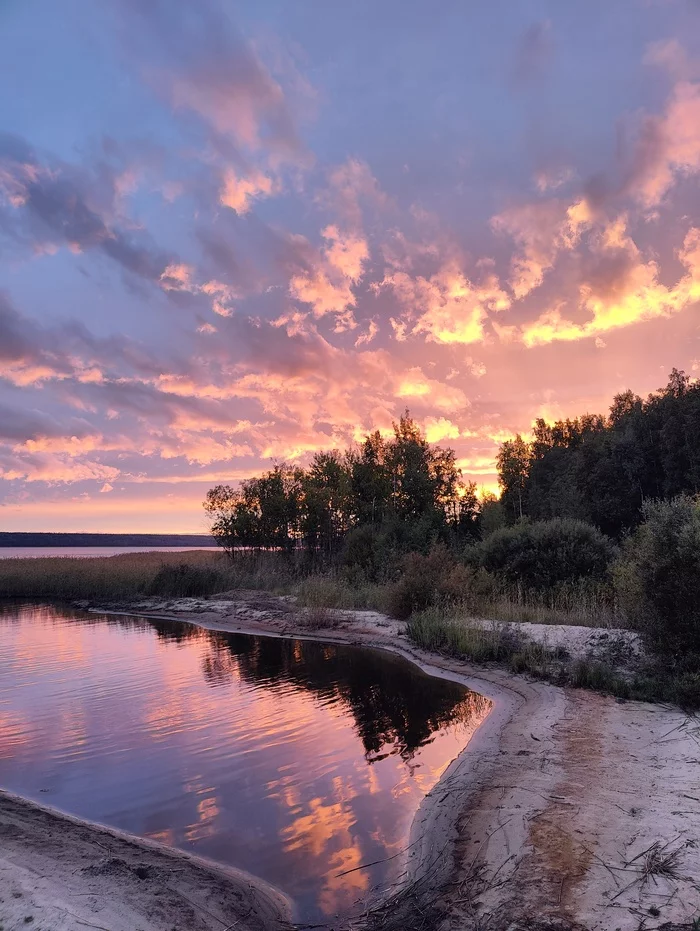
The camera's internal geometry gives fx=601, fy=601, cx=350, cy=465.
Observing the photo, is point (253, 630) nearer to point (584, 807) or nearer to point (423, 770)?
point (423, 770)

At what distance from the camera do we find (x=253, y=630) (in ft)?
82.3

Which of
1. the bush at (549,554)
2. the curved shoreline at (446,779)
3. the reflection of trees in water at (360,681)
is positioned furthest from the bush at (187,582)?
the curved shoreline at (446,779)

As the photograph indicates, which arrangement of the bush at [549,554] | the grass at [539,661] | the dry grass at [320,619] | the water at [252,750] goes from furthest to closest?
1. the dry grass at [320,619]
2. the bush at [549,554]
3. the grass at [539,661]
4. the water at [252,750]

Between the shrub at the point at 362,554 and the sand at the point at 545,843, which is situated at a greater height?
the shrub at the point at 362,554

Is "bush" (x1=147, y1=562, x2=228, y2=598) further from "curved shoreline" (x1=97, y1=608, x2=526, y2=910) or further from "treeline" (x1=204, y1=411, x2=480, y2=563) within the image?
"curved shoreline" (x1=97, y1=608, x2=526, y2=910)

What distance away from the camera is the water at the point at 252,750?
6.91 m

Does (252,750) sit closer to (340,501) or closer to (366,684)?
(366,684)

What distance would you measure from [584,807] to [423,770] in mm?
2820

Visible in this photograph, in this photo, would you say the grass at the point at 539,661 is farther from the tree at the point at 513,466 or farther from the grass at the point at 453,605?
the tree at the point at 513,466

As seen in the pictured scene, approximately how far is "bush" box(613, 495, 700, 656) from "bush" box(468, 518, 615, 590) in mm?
9445

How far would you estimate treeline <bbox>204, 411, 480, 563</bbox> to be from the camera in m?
43.6

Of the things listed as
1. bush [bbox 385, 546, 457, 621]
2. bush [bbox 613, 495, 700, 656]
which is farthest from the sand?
bush [bbox 385, 546, 457, 621]

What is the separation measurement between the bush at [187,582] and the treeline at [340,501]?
7.38m

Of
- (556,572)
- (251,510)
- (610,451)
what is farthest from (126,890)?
(610,451)
